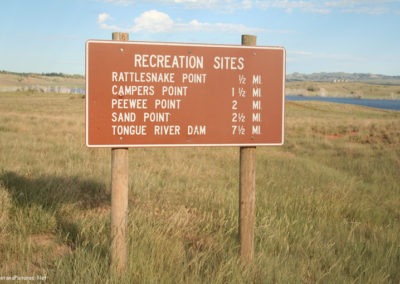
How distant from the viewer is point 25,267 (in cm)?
358

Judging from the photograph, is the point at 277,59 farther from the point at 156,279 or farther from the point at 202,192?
the point at 202,192

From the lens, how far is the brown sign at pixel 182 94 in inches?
146

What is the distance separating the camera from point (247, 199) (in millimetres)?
4164

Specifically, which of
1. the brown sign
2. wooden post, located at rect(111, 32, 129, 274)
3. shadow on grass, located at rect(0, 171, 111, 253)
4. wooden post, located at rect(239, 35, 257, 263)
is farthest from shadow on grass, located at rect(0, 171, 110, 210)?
wooden post, located at rect(239, 35, 257, 263)

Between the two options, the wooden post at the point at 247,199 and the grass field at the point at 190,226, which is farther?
the wooden post at the point at 247,199

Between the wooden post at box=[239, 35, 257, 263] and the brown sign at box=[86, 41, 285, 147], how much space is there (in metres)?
0.12

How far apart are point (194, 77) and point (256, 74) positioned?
0.58m

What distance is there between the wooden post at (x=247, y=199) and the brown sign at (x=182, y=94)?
12 cm

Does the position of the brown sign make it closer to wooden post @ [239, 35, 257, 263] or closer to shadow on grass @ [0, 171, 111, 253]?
wooden post @ [239, 35, 257, 263]

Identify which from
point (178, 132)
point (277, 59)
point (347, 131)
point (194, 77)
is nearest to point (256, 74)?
point (277, 59)

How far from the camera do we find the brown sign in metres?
3.71

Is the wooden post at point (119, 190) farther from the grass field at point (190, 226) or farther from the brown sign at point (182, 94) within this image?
the grass field at point (190, 226)

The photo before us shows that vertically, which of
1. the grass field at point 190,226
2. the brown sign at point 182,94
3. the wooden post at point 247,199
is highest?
the brown sign at point 182,94

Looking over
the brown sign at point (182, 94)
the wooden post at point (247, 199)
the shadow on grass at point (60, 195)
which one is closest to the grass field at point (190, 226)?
the shadow on grass at point (60, 195)
